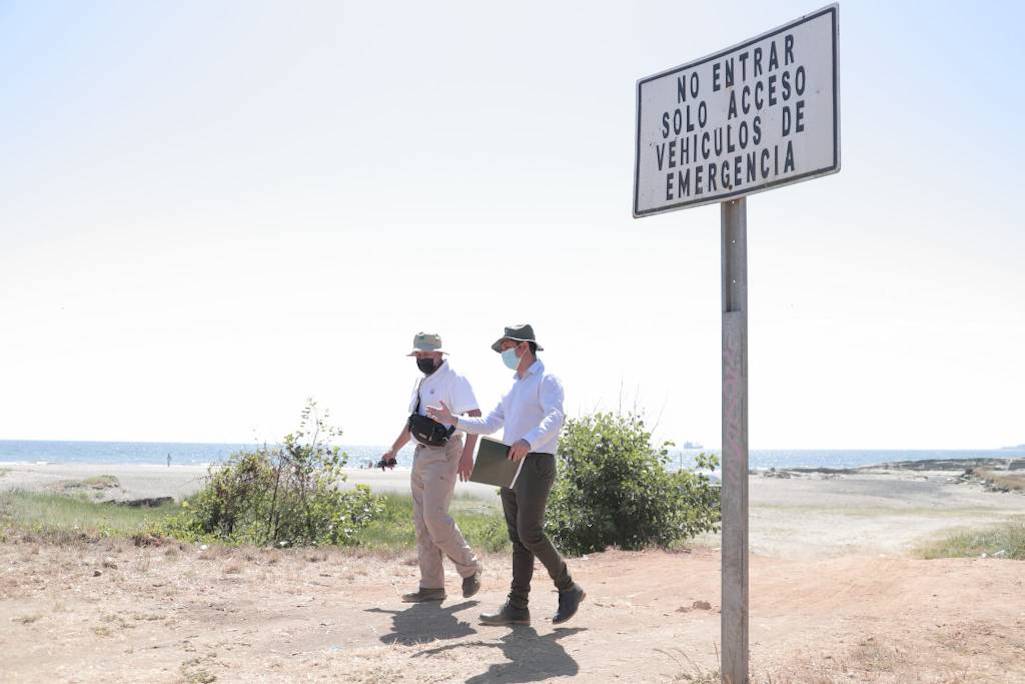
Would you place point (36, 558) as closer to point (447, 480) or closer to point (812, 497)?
point (447, 480)

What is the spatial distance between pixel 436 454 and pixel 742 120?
3976 mm

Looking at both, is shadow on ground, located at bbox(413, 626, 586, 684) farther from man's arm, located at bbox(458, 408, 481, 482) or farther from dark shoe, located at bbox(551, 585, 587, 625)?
man's arm, located at bbox(458, 408, 481, 482)

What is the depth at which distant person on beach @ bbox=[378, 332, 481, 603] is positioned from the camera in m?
7.25

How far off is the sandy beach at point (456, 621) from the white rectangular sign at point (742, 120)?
2.58 m

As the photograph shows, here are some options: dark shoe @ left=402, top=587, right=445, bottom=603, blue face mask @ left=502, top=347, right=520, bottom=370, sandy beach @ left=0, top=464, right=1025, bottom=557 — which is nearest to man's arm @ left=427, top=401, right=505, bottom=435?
blue face mask @ left=502, top=347, right=520, bottom=370

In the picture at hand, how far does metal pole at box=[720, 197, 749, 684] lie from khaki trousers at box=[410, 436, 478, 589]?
10.9 ft

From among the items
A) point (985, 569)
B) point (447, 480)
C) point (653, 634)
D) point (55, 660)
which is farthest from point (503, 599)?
point (985, 569)

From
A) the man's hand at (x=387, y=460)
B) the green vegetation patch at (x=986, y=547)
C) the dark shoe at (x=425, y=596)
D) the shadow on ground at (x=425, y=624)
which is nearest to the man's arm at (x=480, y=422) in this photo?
the man's hand at (x=387, y=460)

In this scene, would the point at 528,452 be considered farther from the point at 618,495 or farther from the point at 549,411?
the point at 618,495

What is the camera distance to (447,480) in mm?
7270

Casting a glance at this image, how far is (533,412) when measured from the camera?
243 inches

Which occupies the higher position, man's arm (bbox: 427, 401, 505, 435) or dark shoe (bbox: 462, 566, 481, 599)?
man's arm (bbox: 427, 401, 505, 435)

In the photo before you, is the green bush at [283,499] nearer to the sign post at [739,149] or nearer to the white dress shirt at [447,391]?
the white dress shirt at [447,391]

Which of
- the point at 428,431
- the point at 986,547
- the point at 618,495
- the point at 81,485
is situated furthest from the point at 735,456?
the point at 81,485
